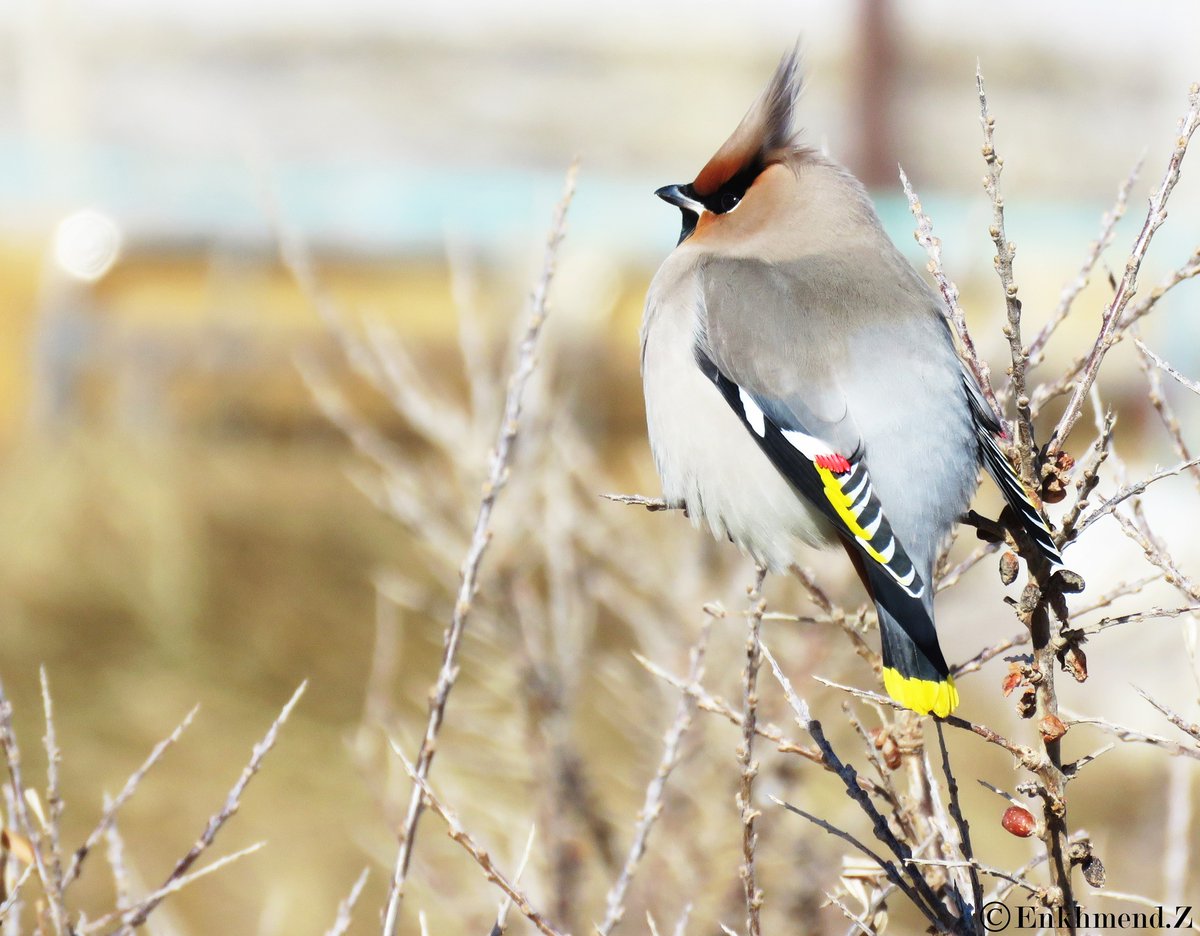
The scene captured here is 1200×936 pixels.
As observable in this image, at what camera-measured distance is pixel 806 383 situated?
212 cm

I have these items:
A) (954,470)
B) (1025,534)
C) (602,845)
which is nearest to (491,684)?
(602,845)

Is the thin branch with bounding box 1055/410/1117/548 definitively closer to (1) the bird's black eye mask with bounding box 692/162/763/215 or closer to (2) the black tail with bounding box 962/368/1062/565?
(2) the black tail with bounding box 962/368/1062/565


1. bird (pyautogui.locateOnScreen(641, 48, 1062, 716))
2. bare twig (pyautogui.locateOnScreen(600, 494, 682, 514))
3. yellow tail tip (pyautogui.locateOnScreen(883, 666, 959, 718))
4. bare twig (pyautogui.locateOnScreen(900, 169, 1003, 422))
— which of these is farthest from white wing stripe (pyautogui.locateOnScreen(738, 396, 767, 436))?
bare twig (pyautogui.locateOnScreen(900, 169, 1003, 422))

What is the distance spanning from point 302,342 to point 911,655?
6.01 metres

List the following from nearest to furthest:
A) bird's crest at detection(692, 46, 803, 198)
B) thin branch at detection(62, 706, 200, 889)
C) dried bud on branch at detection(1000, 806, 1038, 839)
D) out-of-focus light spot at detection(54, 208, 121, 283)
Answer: dried bud on branch at detection(1000, 806, 1038, 839) < thin branch at detection(62, 706, 200, 889) < bird's crest at detection(692, 46, 803, 198) < out-of-focus light spot at detection(54, 208, 121, 283)

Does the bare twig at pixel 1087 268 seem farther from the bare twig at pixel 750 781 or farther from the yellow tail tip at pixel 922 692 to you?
the bare twig at pixel 750 781

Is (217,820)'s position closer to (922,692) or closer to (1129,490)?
(922,692)

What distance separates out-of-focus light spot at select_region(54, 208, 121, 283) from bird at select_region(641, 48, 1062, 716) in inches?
228

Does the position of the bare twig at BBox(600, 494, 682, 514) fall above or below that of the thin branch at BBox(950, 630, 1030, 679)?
above

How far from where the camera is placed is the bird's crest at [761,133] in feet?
7.36

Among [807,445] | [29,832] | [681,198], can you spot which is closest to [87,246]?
[681,198]

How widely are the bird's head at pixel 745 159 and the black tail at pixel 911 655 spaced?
84cm

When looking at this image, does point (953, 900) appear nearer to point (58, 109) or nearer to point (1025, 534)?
point (1025, 534)

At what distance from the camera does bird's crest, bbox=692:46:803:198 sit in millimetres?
2244
